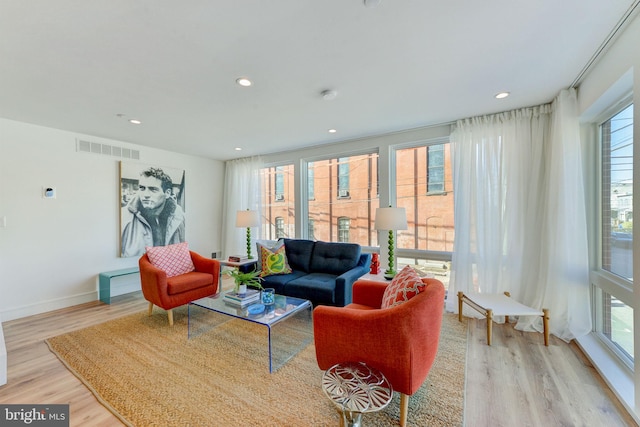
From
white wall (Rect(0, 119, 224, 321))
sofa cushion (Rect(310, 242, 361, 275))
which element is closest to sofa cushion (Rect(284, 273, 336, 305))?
sofa cushion (Rect(310, 242, 361, 275))

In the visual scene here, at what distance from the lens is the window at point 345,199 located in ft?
13.6

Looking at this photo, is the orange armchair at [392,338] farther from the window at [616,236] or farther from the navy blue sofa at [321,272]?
the window at [616,236]

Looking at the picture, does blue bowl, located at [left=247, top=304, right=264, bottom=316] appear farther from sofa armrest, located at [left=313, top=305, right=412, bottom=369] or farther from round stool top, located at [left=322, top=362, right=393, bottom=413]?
round stool top, located at [left=322, top=362, right=393, bottom=413]

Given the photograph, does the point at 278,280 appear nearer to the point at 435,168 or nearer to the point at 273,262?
the point at 273,262

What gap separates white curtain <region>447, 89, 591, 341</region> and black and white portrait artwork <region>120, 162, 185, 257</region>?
15.0 feet

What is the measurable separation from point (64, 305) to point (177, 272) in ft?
5.57

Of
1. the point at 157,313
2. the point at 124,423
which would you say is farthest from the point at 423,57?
the point at 157,313

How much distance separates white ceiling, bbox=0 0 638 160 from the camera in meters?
1.51

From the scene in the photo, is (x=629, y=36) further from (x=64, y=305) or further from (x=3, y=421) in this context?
(x=64, y=305)

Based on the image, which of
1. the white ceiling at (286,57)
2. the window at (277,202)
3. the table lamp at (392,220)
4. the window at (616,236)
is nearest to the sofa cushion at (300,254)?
the window at (277,202)

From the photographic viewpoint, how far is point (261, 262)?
3.75 m

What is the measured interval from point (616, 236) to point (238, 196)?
5317 mm

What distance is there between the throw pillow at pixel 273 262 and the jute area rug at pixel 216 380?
88 cm

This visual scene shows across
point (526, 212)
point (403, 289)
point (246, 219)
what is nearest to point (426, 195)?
point (526, 212)
